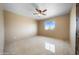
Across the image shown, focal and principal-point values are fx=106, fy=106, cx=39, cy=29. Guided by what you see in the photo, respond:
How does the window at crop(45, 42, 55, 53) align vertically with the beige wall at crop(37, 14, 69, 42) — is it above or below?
below

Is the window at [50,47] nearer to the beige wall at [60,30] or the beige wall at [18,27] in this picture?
the beige wall at [60,30]

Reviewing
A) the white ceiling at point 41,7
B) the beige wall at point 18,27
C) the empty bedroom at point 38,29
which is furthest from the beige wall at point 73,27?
the beige wall at point 18,27

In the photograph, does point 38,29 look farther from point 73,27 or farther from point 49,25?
point 73,27

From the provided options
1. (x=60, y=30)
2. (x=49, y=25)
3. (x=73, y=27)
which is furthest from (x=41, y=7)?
(x=73, y=27)

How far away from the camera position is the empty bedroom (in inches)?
79.3

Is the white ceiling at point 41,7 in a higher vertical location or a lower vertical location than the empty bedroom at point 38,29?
higher

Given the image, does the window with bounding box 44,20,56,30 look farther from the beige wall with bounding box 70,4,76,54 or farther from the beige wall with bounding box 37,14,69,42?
the beige wall with bounding box 70,4,76,54

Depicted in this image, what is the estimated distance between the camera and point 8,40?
203 cm

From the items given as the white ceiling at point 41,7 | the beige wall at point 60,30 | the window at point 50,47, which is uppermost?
the white ceiling at point 41,7

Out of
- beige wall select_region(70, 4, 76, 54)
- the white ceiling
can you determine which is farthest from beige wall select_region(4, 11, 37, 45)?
beige wall select_region(70, 4, 76, 54)

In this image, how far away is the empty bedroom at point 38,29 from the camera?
2.01 m

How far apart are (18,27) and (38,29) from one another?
395 millimetres
